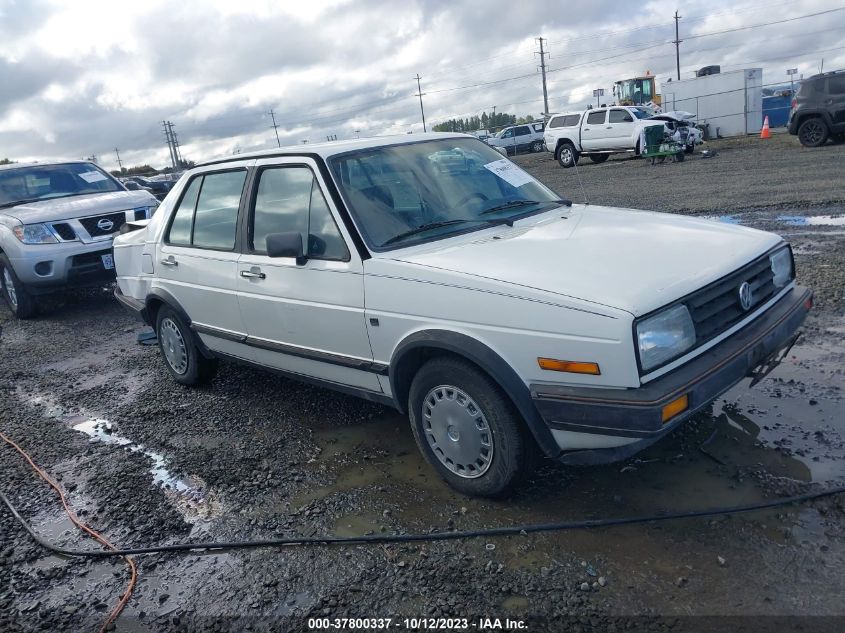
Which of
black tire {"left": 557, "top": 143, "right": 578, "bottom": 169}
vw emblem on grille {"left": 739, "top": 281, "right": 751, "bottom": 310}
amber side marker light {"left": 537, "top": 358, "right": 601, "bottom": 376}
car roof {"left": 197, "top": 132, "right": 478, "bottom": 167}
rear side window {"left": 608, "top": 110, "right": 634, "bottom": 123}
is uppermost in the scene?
car roof {"left": 197, "top": 132, "right": 478, "bottom": 167}

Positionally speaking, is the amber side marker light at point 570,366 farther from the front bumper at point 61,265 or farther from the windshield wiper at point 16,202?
the windshield wiper at point 16,202

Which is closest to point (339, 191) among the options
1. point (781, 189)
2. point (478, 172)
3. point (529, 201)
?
point (478, 172)

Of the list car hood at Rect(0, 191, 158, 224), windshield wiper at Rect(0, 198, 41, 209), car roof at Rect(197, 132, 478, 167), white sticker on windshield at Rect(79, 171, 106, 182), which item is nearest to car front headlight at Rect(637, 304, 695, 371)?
car roof at Rect(197, 132, 478, 167)

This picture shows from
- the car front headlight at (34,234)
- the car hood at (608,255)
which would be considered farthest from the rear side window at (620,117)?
the car hood at (608,255)

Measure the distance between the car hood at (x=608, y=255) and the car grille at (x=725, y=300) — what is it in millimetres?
47

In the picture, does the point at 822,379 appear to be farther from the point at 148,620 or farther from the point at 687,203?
the point at 687,203

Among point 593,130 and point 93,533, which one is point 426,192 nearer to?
point 93,533

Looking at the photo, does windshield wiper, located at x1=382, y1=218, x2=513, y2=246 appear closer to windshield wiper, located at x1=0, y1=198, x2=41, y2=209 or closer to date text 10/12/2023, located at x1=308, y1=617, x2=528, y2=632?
date text 10/12/2023, located at x1=308, y1=617, x2=528, y2=632

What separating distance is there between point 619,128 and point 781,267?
70.7 feet

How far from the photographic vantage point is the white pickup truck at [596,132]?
23.4 metres

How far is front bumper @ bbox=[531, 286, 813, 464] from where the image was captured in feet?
8.79

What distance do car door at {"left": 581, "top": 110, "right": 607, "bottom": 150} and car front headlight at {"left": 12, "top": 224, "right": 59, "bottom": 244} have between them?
20072 millimetres

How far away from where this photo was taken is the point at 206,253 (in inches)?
182

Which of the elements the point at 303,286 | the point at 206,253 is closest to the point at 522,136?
the point at 206,253
